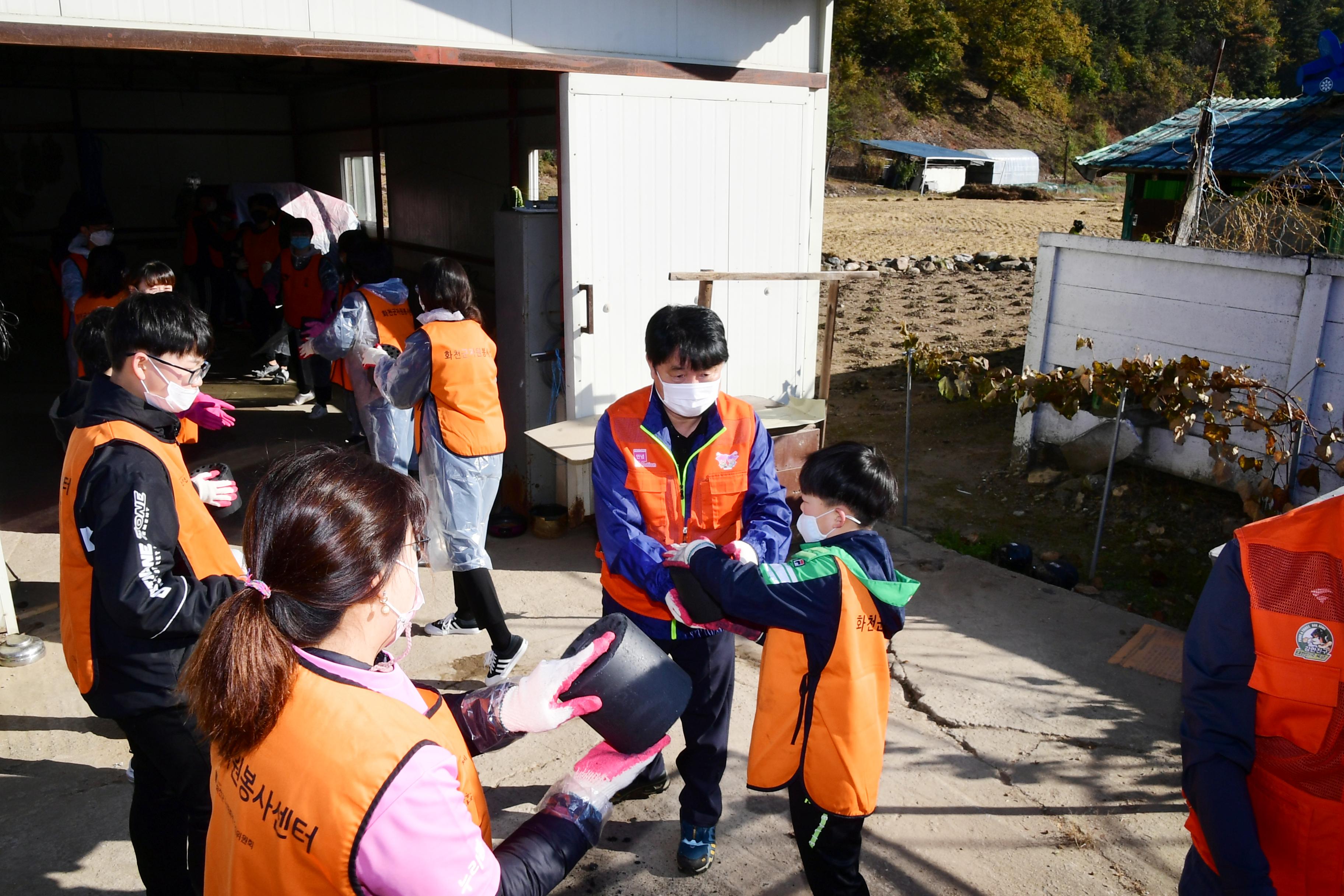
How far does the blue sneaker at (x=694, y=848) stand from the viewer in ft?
9.67

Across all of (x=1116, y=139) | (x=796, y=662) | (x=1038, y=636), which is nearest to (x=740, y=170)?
(x=1038, y=636)

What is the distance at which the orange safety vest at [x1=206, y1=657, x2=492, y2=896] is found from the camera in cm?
124

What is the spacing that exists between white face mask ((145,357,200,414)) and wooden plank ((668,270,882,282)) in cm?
310

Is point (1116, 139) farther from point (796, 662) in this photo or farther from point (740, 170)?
point (796, 662)

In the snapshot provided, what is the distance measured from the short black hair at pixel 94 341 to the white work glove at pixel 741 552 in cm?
176

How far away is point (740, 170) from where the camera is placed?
5.71 metres

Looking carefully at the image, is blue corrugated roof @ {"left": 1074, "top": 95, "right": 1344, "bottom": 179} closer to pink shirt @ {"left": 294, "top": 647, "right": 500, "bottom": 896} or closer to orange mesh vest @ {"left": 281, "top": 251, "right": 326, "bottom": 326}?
orange mesh vest @ {"left": 281, "top": 251, "right": 326, "bottom": 326}

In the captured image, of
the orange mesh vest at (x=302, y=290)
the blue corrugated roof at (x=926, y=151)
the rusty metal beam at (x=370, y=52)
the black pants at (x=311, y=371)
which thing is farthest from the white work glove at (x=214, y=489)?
the blue corrugated roof at (x=926, y=151)

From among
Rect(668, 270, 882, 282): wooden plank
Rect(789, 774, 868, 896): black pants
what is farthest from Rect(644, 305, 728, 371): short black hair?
Rect(668, 270, 882, 282): wooden plank

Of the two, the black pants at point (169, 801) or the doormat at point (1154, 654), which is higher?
the black pants at point (169, 801)

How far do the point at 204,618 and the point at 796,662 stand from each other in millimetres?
1402

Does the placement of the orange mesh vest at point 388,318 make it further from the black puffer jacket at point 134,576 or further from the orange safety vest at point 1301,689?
the orange safety vest at point 1301,689

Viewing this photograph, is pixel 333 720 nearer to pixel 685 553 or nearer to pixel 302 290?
pixel 685 553

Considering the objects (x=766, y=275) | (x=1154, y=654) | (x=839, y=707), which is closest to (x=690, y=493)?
(x=839, y=707)
